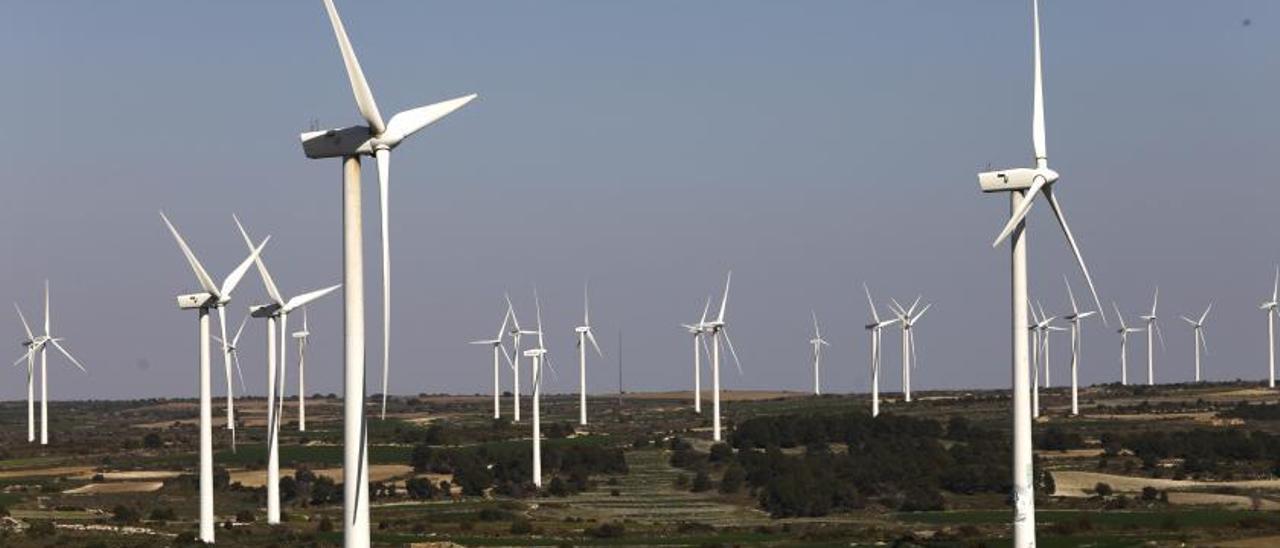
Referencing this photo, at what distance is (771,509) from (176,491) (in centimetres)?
3750

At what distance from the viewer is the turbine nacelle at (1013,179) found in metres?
71.2

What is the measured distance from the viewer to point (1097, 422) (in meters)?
194

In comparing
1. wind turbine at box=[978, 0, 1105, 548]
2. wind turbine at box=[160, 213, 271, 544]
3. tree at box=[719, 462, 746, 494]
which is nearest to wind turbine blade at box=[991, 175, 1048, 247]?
wind turbine at box=[978, 0, 1105, 548]

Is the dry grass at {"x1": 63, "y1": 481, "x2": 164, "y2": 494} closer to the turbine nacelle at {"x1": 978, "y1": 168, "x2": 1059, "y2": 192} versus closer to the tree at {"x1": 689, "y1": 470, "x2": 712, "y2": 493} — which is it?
the tree at {"x1": 689, "y1": 470, "x2": 712, "y2": 493}

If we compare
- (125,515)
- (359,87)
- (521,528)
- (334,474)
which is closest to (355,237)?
(359,87)

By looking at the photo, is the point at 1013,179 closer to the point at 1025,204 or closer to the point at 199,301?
the point at 1025,204

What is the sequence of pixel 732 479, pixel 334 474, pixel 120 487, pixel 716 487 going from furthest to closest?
pixel 334 474 → pixel 716 487 → pixel 732 479 → pixel 120 487

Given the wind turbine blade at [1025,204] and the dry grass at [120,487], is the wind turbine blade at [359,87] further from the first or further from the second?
the dry grass at [120,487]

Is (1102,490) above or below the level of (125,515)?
above

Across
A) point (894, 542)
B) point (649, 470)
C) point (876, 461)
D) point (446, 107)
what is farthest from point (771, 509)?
point (446, 107)

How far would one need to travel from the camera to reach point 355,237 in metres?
55.9

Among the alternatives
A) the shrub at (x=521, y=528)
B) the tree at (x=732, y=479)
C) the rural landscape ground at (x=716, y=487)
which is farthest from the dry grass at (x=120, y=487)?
the tree at (x=732, y=479)

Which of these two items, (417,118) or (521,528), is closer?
(417,118)

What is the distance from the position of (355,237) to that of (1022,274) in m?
23.4
